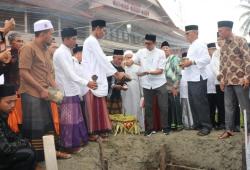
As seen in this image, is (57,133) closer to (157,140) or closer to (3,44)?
(3,44)

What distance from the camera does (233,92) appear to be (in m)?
6.17

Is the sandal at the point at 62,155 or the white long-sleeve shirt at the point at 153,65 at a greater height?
the white long-sleeve shirt at the point at 153,65

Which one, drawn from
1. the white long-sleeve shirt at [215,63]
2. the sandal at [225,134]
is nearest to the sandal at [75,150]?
the sandal at [225,134]

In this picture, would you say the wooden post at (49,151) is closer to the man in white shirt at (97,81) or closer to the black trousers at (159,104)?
the man in white shirt at (97,81)

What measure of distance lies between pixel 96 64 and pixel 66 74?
73 cm

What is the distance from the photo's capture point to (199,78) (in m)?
6.64

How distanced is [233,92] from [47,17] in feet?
23.6

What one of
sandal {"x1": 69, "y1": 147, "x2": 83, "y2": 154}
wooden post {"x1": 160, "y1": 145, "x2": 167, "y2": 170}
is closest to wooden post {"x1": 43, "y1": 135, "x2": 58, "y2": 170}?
sandal {"x1": 69, "y1": 147, "x2": 83, "y2": 154}

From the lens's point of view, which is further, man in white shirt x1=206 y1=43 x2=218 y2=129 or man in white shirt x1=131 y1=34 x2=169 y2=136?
man in white shirt x1=206 y1=43 x2=218 y2=129

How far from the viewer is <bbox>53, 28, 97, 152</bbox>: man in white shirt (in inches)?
210

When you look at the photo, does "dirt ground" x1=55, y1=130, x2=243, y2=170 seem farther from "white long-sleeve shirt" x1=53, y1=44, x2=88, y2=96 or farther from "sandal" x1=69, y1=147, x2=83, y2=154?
"white long-sleeve shirt" x1=53, y1=44, x2=88, y2=96

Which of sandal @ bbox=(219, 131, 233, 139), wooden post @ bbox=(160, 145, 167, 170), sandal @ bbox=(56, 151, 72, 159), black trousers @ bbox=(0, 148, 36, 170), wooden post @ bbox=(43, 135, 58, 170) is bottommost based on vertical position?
wooden post @ bbox=(160, 145, 167, 170)

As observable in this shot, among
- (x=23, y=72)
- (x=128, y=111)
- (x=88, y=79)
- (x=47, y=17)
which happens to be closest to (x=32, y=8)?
(x=47, y=17)

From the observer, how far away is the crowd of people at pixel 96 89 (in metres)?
4.68
